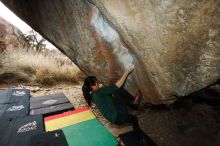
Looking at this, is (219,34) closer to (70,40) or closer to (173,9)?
(173,9)

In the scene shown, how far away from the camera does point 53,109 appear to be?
3902 millimetres

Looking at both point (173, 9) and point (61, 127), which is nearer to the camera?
point (173, 9)

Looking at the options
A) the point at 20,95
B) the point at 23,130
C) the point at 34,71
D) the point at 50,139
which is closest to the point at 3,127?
the point at 23,130

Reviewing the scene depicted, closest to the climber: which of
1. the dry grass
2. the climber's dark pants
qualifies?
the climber's dark pants

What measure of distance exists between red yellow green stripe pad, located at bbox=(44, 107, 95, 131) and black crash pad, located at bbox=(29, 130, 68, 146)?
21 cm

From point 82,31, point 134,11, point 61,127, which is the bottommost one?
point 61,127

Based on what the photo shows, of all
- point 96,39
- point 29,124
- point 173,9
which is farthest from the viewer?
point 29,124

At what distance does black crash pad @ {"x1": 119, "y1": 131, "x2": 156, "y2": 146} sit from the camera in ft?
9.60

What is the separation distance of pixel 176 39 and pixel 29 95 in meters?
3.36

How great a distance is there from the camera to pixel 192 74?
1910 mm

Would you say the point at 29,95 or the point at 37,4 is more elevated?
the point at 37,4

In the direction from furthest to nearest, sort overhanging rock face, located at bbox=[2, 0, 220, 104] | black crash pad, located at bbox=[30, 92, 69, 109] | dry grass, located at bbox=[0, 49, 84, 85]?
1. dry grass, located at bbox=[0, 49, 84, 85]
2. black crash pad, located at bbox=[30, 92, 69, 109]
3. overhanging rock face, located at bbox=[2, 0, 220, 104]

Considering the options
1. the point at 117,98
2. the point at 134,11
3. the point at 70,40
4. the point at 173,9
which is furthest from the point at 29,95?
the point at 173,9

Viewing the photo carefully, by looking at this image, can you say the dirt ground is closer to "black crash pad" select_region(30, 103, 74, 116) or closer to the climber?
"black crash pad" select_region(30, 103, 74, 116)
